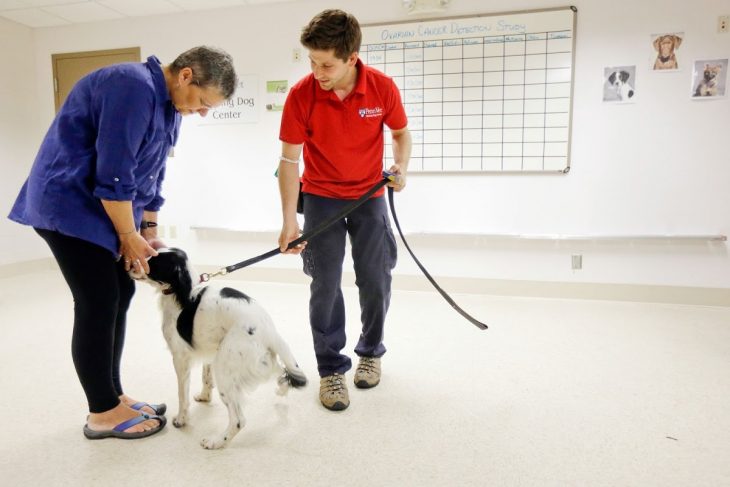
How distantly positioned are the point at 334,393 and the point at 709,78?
312 centimetres

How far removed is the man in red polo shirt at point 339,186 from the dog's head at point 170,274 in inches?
14.0

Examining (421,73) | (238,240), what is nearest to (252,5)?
(421,73)

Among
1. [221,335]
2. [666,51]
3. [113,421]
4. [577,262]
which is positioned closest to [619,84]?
[666,51]

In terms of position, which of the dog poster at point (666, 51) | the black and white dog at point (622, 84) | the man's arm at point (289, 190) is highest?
the dog poster at point (666, 51)

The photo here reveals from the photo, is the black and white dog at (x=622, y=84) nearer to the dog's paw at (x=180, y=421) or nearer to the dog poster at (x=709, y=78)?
the dog poster at (x=709, y=78)

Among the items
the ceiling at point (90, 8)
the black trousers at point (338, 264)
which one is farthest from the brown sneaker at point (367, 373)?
the ceiling at point (90, 8)

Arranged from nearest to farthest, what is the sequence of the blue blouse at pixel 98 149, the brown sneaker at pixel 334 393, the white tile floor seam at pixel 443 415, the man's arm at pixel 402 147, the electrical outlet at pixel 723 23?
1. the blue blouse at pixel 98 149
2. the white tile floor seam at pixel 443 415
3. the brown sneaker at pixel 334 393
4. the man's arm at pixel 402 147
5. the electrical outlet at pixel 723 23

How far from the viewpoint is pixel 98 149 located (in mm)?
1350

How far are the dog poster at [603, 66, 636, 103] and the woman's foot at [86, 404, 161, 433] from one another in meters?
3.33

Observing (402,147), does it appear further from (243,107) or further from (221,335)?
(243,107)

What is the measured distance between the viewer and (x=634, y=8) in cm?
315

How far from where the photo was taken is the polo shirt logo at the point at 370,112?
71.9 inches

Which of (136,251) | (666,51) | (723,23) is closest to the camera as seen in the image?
(136,251)

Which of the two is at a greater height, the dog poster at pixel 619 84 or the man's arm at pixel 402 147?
the dog poster at pixel 619 84
